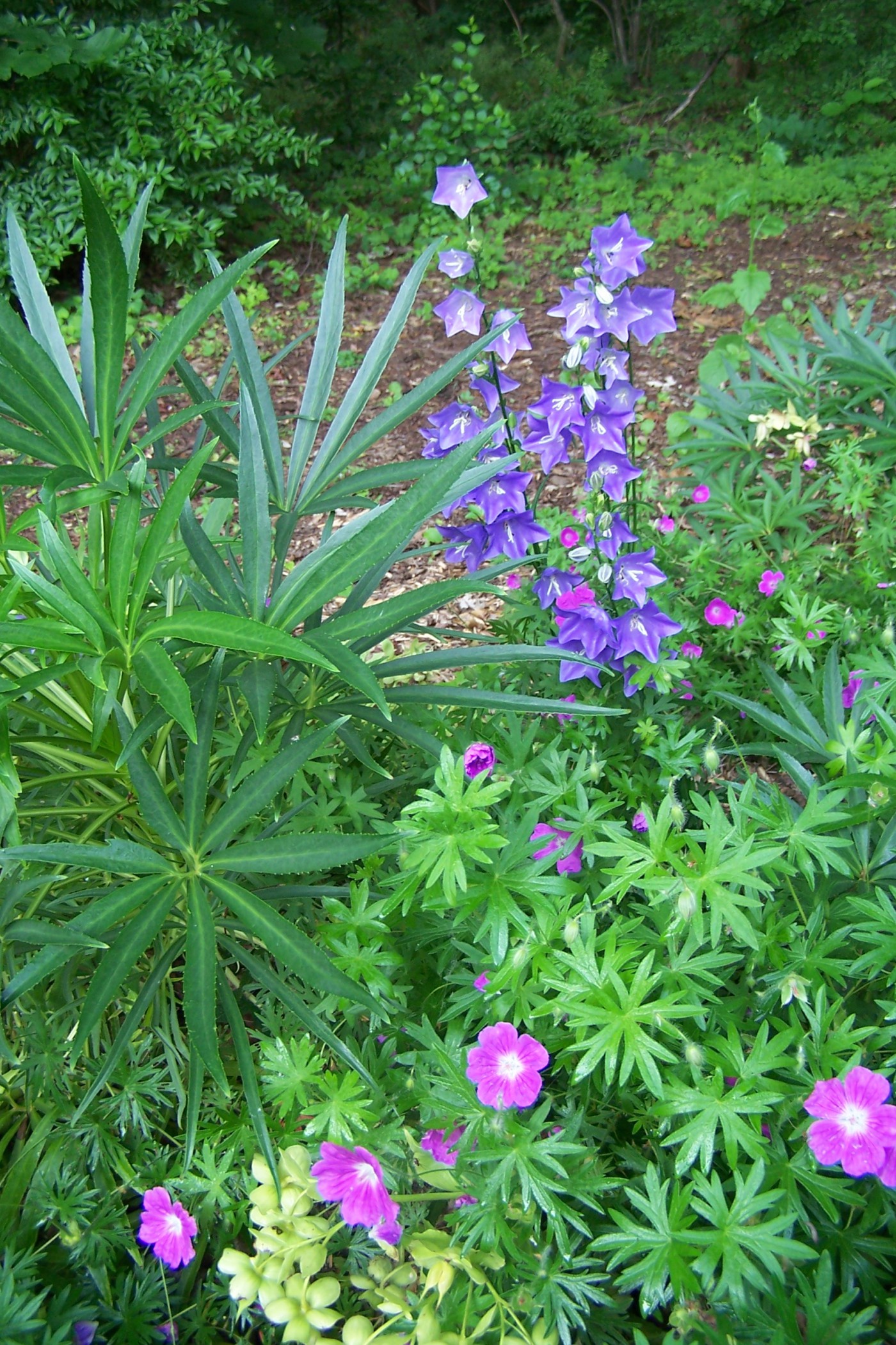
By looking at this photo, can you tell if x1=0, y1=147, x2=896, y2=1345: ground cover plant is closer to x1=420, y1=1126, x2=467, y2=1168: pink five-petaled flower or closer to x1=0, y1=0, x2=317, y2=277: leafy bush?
x1=420, y1=1126, x2=467, y2=1168: pink five-petaled flower

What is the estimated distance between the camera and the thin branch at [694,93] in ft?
18.4

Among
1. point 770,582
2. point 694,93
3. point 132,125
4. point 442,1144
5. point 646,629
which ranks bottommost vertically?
point 442,1144

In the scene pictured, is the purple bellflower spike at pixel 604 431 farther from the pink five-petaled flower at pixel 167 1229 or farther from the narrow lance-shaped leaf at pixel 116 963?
the pink five-petaled flower at pixel 167 1229

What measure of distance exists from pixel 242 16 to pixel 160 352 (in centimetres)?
443

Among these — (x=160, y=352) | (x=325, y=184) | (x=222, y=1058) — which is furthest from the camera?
(x=325, y=184)

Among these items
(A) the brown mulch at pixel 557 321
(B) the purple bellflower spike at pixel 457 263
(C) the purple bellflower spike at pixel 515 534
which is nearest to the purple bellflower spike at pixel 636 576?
(C) the purple bellflower spike at pixel 515 534

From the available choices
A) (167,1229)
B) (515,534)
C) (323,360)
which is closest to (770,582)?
(515,534)

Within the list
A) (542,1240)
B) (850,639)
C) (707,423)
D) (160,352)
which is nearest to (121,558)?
(160,352)

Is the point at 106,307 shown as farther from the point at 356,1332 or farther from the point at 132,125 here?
the point at 132,125

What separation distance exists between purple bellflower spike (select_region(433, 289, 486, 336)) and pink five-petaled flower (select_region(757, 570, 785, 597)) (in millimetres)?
798

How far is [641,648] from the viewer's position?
4.75ft

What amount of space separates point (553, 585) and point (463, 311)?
45cm

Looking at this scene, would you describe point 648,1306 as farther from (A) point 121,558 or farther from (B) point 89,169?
(B) point 89,169

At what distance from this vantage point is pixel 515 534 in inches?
58.7
